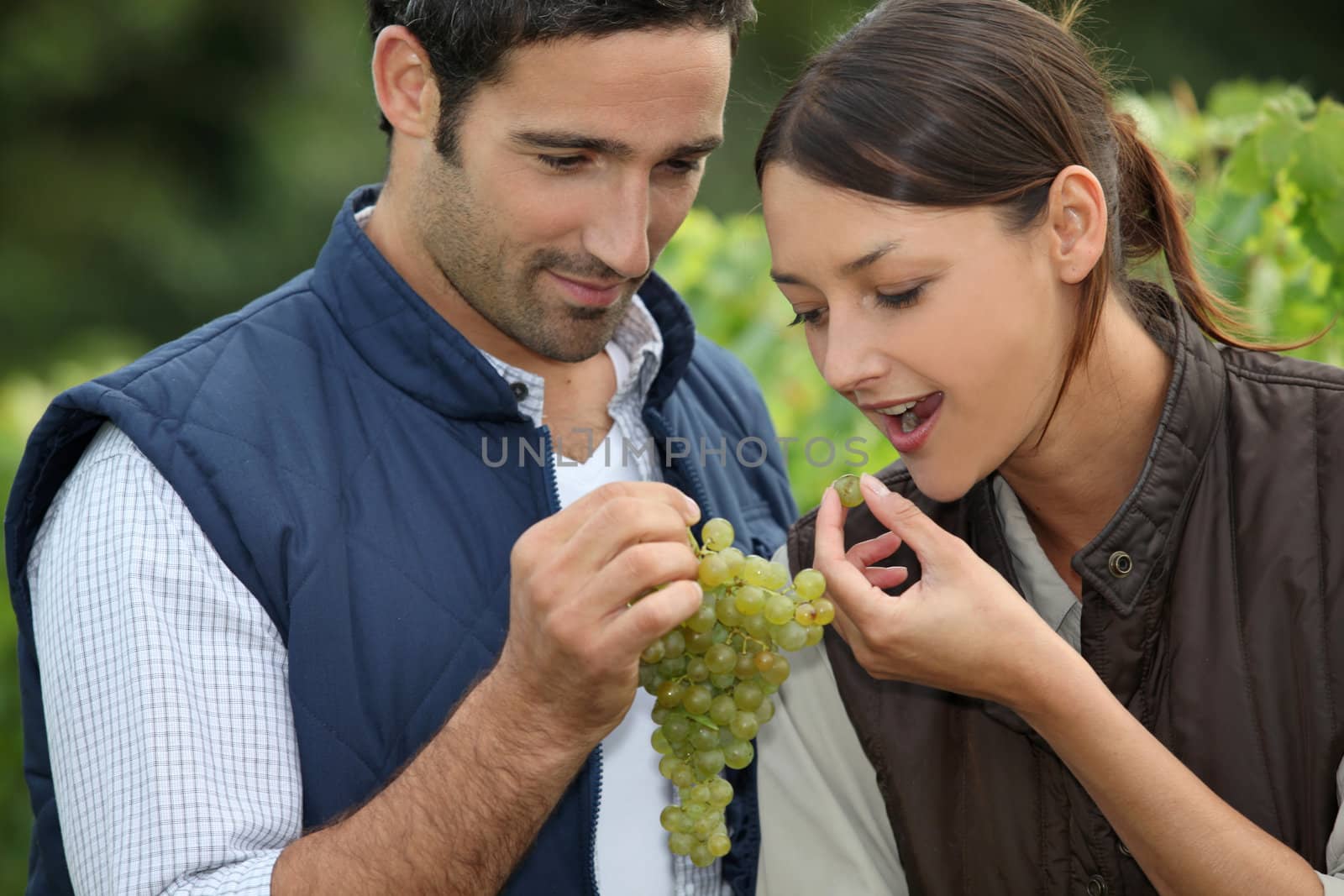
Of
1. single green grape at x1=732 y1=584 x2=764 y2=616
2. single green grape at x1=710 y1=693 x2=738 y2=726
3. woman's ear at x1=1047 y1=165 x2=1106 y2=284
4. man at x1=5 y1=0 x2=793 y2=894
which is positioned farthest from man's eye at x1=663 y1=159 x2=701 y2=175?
single green grape at x1=710 y1=693 x2=738 y2=726

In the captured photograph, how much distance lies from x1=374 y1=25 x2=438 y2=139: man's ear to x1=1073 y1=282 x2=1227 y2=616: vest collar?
1.40m

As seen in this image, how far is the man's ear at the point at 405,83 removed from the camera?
2631 mm

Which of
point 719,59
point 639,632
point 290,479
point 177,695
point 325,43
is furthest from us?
point 325,43

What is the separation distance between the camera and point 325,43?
28.6ft

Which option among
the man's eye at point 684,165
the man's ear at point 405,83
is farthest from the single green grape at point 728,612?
the man's ear at point 405,83

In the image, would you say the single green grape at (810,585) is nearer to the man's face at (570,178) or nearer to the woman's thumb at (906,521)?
the woman's thumb at (906,521)

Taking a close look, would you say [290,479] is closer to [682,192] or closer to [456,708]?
[456,708]

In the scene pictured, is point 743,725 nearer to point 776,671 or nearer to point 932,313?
point 776,671

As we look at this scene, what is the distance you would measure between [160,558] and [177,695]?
0.70ft

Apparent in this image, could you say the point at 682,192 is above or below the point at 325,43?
below

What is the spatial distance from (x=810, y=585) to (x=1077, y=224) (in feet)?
2.47

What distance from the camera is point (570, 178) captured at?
8.30 ft

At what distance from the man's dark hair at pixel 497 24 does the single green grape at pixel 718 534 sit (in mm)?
901

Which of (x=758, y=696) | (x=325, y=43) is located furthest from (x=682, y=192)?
(x=325, y=43)
